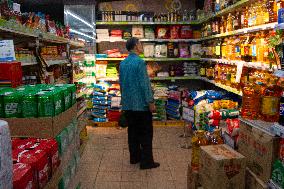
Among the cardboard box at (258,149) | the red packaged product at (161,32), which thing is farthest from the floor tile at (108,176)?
the red packaged product at (161,32)

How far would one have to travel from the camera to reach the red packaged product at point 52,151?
1769mm

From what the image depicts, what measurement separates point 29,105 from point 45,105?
3.8 inches

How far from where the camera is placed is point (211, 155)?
100 inches

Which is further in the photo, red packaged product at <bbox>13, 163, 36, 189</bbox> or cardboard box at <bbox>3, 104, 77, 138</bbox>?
cardboard box at <bbox>3, 104, 77, 138</bbox>

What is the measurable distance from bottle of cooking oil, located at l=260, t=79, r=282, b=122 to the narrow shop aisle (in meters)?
1.82

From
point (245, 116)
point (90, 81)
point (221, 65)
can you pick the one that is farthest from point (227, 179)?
point (90, 81)

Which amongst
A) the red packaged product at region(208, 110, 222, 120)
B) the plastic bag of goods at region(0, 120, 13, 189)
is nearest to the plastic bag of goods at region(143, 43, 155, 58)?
the red packaged product at region(208, 110, 222, 120)

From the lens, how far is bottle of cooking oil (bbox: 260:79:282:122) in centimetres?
245

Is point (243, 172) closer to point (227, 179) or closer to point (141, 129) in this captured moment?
point (227, 179)

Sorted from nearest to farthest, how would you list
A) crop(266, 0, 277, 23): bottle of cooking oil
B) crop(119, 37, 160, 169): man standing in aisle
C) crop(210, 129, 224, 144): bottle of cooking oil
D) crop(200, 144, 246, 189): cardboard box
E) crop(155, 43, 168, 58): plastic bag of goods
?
1. crop(200, 144, 246, 189): cardboard box
2. crop(210, 129, 224, 144): bottle of cooking oil
3. crop(266, 0, 277, 23): bottle of cooking oil
4. crop(119, 37, 160, 169): man standing in aisle
5. crop(155, 43, 168, 58): plastic bag of goods

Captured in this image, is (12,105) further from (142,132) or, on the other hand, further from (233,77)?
(233,77)

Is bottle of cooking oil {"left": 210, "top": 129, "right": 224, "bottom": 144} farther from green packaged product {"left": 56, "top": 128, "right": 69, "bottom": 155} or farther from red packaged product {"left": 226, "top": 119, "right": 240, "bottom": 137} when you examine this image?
green packaged product {"left": 56, "top": 128, "right": 69, "bottom": 155}

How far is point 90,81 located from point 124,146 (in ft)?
7.73

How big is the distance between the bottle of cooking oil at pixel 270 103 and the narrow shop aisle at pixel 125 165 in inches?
71.8
